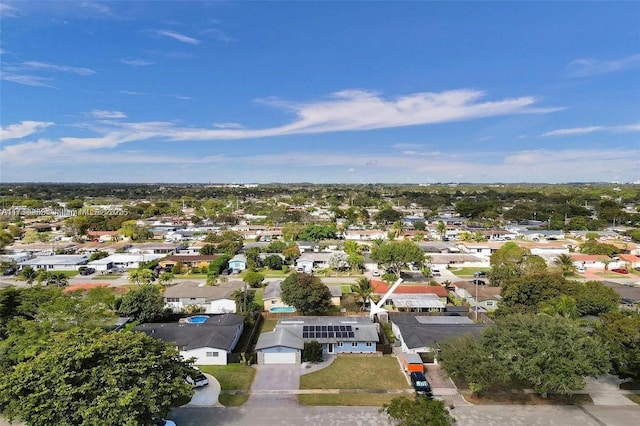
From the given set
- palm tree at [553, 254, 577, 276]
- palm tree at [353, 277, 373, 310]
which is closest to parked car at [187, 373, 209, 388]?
palm tree at [353, 277, 373, 310]

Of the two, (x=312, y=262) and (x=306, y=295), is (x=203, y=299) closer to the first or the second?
(x=306, y=295)

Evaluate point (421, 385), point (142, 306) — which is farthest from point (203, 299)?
point (421, 385)

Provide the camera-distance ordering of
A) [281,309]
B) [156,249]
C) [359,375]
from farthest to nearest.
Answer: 1. [156,249]
2. [281,309]
3. [359,375]

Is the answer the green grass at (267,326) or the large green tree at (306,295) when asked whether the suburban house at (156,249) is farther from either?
the large green tree at (306,295)

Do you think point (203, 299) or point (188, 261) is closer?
point (203, 299)

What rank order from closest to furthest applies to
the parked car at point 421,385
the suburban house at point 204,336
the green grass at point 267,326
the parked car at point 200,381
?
the parked car at point 421,385 → the parked car at point 200,381 → the suburban house at point 204,336 → the green grass at point 267,326

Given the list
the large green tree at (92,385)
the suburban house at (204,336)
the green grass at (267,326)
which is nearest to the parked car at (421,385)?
the suburban house at (204,336)

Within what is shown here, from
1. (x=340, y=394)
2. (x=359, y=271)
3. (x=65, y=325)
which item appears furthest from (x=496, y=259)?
(x=65, y=325)
